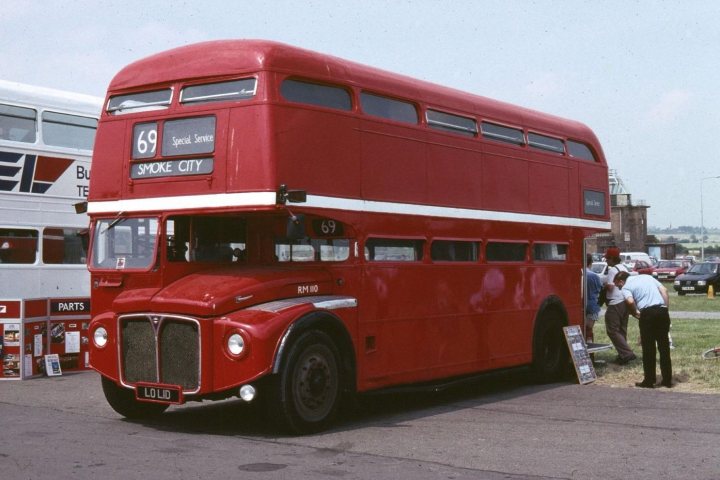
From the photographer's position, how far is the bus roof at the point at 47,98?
16.9 metres

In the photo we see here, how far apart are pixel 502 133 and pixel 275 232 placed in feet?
14.7

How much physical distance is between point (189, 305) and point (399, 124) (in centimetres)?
341

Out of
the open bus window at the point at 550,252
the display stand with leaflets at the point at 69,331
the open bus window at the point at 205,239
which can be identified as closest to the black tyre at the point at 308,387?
the open bus window at the point at 205,239

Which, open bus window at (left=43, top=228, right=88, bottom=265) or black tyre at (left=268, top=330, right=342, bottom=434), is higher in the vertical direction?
open bus window at (left=43, top=228, right=88, bottom=265)

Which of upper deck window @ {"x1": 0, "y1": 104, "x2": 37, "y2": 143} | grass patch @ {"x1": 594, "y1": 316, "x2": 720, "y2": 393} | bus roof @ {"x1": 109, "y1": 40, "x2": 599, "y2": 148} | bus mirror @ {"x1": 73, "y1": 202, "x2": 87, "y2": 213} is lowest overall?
grass patch @ {"x1": 594, "y1": 316, "x2": 720, "y2": 393}

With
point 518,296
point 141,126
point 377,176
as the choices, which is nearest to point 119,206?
point 141,126

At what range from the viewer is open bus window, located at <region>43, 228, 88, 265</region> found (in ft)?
57.6

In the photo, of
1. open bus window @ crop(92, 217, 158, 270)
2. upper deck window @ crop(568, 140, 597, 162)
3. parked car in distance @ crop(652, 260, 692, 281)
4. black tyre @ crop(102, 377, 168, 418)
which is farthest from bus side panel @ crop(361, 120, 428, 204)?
parked car in distance @ crop(652, 260, 692, 281)

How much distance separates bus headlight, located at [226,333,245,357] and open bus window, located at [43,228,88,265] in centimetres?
863

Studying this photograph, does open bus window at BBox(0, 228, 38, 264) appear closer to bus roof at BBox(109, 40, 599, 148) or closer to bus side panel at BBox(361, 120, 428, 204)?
bus roof at BBox(109, 40, 599, 148)

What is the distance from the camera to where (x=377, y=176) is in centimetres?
1112

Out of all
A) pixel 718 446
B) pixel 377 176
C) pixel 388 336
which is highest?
pixel 377 176

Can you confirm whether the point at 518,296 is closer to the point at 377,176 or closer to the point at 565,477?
the point at 377,176

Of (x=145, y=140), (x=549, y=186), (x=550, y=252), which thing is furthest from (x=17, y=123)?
(x=550, y=252)
